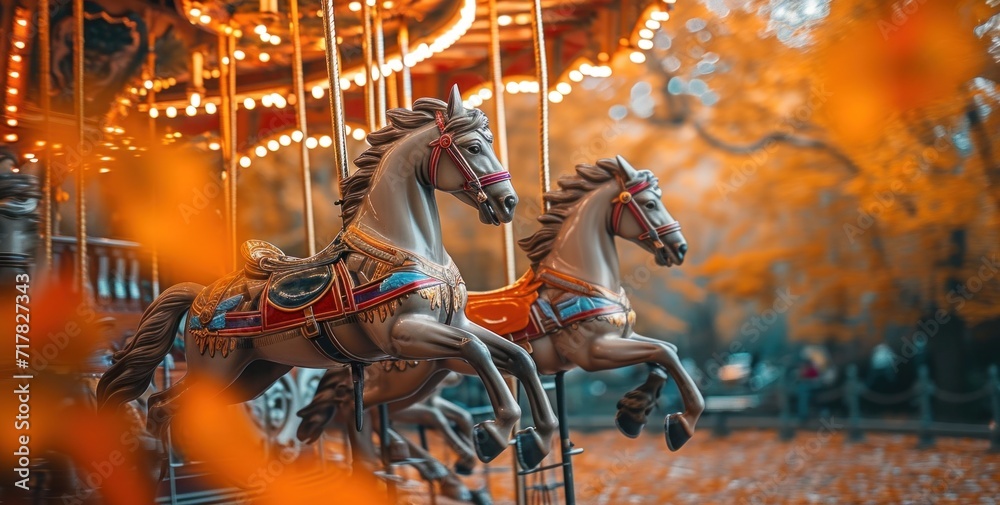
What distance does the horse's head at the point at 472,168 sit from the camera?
335 cm

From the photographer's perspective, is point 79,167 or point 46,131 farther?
point 46,131

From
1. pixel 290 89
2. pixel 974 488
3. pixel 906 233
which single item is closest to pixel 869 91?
pixel 906 233

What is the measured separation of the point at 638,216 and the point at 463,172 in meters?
1.50

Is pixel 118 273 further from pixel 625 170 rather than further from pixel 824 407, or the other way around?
pixel 824 407

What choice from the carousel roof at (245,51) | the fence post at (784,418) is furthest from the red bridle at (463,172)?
the fence post at (784,418)

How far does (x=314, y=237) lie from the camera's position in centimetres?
529

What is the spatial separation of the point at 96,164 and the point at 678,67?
1061cm

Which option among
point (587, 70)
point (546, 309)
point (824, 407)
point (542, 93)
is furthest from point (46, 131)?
point (824, 407)

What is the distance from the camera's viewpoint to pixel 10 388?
4.53 metres

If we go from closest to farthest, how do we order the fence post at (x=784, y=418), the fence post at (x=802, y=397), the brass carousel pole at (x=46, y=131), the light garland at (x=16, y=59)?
the brass carousel pole at (x=46, y=131)
the light garland at (x=16, y=59)
the fence post at (x=784, y=418)
the fence post at (x=802, y=397)

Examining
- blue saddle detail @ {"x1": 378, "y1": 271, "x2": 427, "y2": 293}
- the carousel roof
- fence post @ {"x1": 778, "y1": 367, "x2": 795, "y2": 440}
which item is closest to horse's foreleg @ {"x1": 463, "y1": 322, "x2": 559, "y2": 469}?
blue saddle detail @ {"x1": 378, "y1": 271, "x2": 427, "y2": 293}

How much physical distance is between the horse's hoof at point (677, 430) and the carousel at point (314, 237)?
0.01 m

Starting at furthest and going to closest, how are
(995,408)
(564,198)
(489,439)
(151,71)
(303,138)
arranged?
1. (995,408)
2. (151,71)
3. (303,138)
4. (564,198)
5. (489,439)

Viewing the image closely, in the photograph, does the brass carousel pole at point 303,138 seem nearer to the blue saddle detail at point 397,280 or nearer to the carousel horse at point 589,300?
the carousel horse at point 589,300
